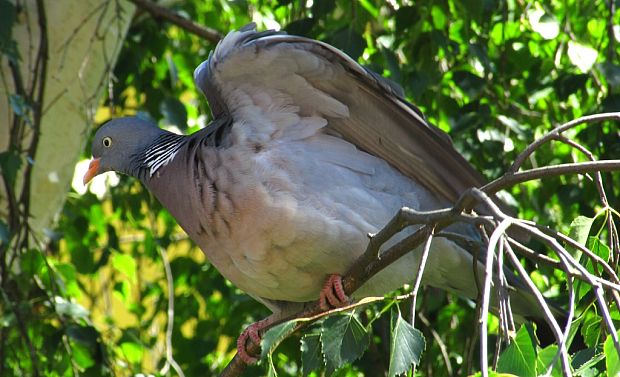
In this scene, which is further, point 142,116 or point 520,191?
point 520,191

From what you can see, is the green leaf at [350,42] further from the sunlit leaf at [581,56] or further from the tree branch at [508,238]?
the tree branch at [508,238]

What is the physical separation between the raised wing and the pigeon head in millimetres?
273

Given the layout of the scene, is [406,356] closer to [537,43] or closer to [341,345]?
[341,345]

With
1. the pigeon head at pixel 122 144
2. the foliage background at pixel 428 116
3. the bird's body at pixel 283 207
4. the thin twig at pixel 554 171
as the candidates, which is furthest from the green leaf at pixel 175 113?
the thin twig at pixel 554 171

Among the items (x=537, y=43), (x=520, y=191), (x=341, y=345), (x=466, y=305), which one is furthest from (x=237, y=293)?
(x=341, y=345)

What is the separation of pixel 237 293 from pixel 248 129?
1.39 metres

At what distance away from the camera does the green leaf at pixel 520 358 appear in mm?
1245

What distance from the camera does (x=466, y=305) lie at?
3346 millimetres

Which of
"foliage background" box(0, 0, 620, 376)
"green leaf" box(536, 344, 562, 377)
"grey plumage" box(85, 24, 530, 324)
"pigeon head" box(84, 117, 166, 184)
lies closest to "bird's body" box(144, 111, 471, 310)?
"grey plumage" box(85, 24, 530, 324)

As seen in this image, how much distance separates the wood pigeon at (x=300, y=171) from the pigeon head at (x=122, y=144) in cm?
11

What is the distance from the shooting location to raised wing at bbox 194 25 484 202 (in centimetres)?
242

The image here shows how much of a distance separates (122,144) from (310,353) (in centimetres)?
153

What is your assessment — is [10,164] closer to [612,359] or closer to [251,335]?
[251,335]

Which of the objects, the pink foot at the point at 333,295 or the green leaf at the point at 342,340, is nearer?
the green leaf at the point at 342,340
